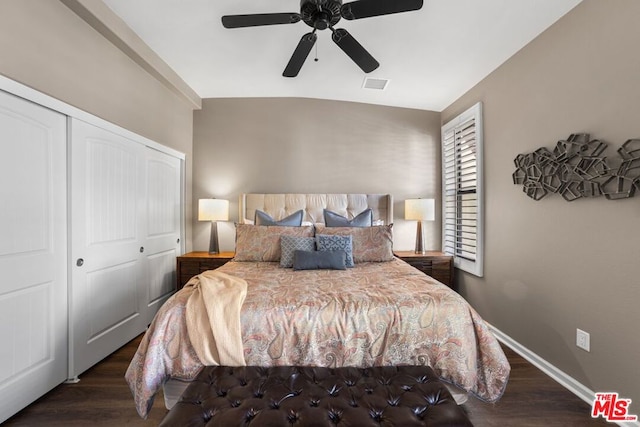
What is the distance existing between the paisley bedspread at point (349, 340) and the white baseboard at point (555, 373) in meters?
0.86

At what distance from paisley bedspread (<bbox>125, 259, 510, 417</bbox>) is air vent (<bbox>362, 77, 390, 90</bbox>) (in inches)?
101

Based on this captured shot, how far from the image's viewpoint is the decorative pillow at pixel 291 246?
9.01ft

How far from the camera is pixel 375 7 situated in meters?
1.70

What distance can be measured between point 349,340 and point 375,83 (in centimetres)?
289

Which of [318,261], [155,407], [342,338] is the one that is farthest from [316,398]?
[318,261]

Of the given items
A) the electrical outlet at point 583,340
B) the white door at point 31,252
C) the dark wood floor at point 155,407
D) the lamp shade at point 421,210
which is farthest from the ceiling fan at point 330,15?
the dark wood floor at point 155,407

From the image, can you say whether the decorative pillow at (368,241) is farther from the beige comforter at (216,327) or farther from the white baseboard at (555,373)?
the beige comforter at (216,327)

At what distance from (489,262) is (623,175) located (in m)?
1.50

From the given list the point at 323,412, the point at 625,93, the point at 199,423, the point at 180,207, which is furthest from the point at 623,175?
the point at 180,207

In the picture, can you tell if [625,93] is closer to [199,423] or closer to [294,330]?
[294,330]

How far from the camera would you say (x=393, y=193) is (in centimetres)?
396

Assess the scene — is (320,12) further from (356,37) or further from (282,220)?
(282,220)

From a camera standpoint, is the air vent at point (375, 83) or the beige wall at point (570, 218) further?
the air vent at point (375, 83)

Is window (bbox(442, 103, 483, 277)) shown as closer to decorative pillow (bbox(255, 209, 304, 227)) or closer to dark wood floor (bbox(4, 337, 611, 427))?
dark wood floor (bbox(4, 337, 611, 427))
